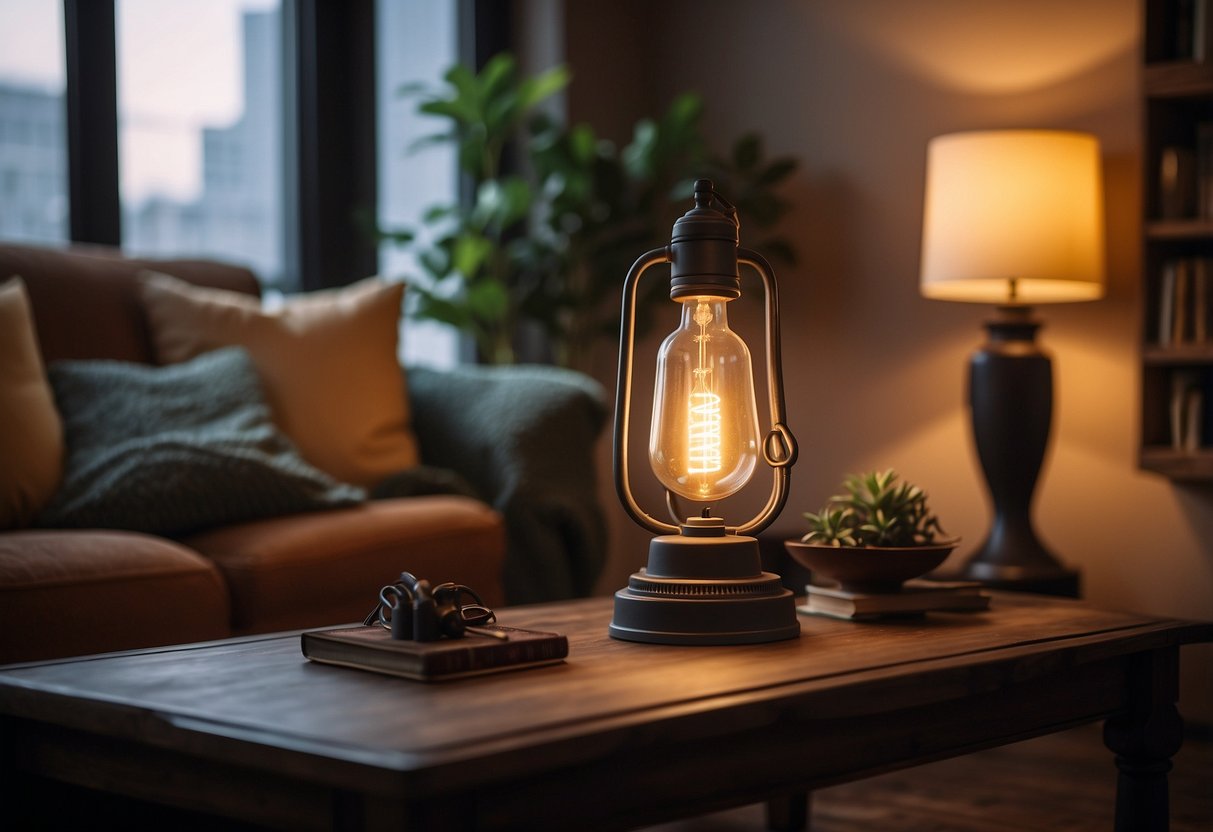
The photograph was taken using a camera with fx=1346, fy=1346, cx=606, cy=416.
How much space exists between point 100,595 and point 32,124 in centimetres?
153

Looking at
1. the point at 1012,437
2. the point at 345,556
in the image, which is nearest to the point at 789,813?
the point at 345,556

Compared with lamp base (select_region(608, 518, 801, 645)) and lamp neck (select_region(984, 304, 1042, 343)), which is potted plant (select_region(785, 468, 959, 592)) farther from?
lamp neck (select_region(984, 304, 1042, 343))

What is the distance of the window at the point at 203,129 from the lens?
3.15 metres

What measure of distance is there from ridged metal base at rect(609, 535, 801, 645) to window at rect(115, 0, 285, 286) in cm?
214

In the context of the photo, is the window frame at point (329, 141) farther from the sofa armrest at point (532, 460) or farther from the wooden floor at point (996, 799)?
the wooden floor at point (996, 799)

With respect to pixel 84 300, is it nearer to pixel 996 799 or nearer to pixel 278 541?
pixel 278 541

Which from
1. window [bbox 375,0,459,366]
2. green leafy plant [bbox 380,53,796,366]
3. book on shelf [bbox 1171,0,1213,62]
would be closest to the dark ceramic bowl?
book on shelf [bbox 1171,0,1213,62]

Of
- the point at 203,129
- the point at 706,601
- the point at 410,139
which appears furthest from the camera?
the point at 410,139

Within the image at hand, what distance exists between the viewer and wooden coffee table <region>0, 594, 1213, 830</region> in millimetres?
931

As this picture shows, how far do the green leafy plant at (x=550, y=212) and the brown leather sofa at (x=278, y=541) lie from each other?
0.57m

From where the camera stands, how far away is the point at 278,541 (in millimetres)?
2096

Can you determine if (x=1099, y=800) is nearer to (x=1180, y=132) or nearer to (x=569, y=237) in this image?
(x=1180, y=132)

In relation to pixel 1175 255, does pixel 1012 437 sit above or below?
below

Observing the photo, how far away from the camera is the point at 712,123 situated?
390 cm
